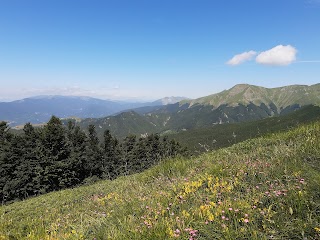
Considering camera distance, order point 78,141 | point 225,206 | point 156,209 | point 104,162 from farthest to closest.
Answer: point 104,162 → point 78,141 → point 156,209 → point 225,206

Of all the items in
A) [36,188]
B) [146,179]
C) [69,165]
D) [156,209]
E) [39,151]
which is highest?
[156,209]

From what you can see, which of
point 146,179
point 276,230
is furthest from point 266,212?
point 146,179

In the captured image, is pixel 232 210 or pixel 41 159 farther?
pixel 41 159

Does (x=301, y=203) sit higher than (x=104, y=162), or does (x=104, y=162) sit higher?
(x=301, y=203)

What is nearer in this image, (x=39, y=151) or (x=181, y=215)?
(x=181, y=215)

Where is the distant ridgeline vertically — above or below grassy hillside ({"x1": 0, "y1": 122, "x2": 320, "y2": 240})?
below

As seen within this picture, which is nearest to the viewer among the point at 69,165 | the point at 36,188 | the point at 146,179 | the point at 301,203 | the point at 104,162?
the point at 301,203

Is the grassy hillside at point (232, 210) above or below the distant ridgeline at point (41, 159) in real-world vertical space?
above

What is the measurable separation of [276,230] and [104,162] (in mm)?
63553

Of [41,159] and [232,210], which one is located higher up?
[232,210]

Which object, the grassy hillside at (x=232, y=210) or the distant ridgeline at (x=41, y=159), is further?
the distant ridgeline at (x=41, y=159)

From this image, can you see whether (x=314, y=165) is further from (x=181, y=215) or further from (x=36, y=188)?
(x=36, y=188)

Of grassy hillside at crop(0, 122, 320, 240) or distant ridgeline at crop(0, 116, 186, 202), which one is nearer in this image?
grassy hillside at crop(0, 122, 320, 240)

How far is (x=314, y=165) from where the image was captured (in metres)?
4.93
